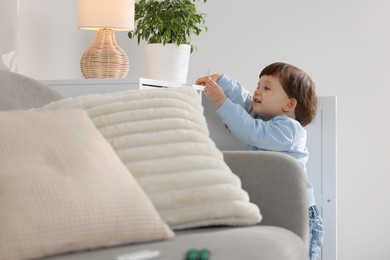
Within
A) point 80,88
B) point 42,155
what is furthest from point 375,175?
point 42,155

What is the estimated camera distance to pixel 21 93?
1827 millimetres

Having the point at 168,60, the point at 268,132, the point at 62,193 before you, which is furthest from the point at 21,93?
the point at 168,60

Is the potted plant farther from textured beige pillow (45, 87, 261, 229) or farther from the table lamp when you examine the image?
textured beige pillow (45, 87, 261, 229)

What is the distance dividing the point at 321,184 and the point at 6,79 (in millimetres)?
1571

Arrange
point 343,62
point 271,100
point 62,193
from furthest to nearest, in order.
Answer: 1. point 343,62
2. point 271,100
3. point 62,193

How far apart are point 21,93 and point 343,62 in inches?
99.2

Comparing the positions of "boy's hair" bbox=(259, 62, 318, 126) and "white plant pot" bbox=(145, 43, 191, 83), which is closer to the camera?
"boy's hair" bbox=(259, 62, 318, 126)

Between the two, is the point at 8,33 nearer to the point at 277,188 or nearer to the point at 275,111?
the point at 275,111

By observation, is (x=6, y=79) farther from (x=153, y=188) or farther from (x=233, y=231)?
(x=233, y=231)

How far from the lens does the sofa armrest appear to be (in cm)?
176

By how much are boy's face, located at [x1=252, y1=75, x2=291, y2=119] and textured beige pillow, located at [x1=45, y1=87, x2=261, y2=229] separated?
3.62 feet

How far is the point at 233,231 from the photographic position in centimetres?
150

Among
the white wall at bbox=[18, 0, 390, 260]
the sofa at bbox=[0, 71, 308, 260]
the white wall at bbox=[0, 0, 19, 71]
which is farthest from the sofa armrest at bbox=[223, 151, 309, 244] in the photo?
the white wall at bbox=[18, 0, 390, 260]

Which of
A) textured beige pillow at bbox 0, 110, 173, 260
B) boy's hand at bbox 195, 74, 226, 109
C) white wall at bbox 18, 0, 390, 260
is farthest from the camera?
white wall at bbox 18, 0, 390, 260
